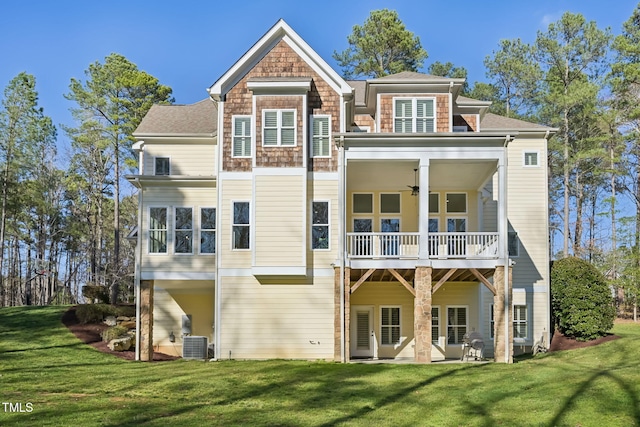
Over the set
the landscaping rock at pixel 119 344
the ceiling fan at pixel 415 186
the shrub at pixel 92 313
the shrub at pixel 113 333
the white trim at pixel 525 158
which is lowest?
the landscaping rock at pixel 119 344

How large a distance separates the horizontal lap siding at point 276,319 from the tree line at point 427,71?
1478 cm

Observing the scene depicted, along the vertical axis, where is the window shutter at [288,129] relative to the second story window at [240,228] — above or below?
above

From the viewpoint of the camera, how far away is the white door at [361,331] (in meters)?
21.0

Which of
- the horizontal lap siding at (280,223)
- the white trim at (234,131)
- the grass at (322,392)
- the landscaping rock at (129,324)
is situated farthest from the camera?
the landscaping rock at (129,324)

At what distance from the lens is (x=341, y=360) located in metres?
17.9

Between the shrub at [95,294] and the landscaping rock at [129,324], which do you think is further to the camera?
the shrub at [95,294]

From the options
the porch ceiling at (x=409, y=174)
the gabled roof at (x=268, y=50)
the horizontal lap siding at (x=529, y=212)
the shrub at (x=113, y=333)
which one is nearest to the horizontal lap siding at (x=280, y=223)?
the porch ceiling at (x=409, y=174)

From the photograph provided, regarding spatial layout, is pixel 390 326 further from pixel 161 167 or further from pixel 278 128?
pixel 161 167

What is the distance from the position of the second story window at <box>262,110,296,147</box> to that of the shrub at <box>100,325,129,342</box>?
824 centimetres

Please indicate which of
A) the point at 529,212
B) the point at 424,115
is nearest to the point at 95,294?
the point at 424,115

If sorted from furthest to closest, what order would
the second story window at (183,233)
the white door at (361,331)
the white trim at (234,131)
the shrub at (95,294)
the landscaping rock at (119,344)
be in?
the shrub at (95,294), the white door at (361,331), the landscaping rock at (119,344), the second story window at (183,233), the white trim at (234,131)

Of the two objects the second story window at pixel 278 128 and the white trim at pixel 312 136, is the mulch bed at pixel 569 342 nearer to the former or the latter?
the white trim at pixel 312 136

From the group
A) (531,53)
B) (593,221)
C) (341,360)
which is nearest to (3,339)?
(341,360)

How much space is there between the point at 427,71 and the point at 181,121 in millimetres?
20051
